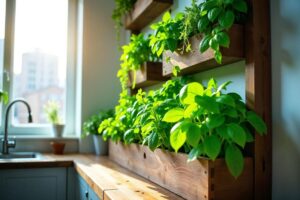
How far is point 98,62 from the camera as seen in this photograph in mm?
2590

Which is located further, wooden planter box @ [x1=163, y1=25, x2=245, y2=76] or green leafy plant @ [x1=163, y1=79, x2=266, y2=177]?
wooden planter box @ [x1=163, y1=25, x2=245, y2=76]

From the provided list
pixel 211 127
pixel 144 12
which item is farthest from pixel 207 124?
pixel 144 12

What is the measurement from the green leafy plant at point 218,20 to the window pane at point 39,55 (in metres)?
1.86

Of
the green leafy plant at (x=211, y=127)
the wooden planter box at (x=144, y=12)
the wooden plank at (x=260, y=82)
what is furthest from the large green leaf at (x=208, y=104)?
the wooden planter box at (x=144, y=12)

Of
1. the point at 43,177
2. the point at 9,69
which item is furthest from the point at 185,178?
the point at 9,69

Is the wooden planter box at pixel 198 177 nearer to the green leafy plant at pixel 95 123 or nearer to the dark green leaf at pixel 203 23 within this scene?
the dark green leaf at pixel 203 23

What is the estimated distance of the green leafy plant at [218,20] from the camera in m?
1.06

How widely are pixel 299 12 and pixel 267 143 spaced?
0.45 metres

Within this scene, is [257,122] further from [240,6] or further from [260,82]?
[240,6]

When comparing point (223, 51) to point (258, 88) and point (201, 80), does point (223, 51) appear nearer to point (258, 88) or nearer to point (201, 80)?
point (258, 88)

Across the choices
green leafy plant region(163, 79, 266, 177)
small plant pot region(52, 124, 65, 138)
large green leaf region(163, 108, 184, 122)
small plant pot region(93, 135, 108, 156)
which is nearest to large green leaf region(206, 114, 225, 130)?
green leafy plant region(163, 79, 266, 177)

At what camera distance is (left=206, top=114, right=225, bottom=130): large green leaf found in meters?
0.91

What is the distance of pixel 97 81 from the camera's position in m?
2.58

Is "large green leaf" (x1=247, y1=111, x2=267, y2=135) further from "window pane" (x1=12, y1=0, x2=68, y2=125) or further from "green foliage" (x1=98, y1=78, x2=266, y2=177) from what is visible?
"window pane" (x1=12, y1=0, x2=68, y2=125)
